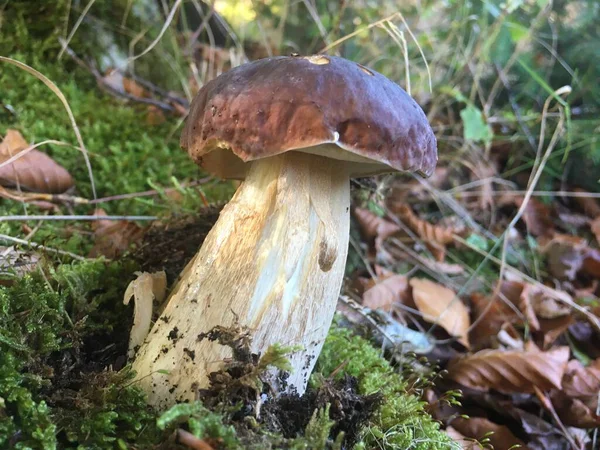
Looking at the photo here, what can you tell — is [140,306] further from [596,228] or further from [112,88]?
[596,228]

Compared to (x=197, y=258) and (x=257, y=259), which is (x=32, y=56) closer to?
(x=197, y=258)

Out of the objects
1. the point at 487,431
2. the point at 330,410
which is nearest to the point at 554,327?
the point at 487,431

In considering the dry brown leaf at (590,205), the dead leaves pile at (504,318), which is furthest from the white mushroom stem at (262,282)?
the dry brown leaf at (590,205)

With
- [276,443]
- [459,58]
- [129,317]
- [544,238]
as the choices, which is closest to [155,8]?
[459,58]

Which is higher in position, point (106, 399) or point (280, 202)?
point (280, 202)

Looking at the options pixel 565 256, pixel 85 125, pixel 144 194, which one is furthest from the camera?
pixel 565 256

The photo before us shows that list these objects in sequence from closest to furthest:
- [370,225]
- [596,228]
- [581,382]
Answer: [581,382]
[370,225]
[596,228]

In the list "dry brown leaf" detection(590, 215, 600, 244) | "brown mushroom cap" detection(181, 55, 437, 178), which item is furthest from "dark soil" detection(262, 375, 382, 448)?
"dry brown leaf" detection(590, 215, 600, 244)
